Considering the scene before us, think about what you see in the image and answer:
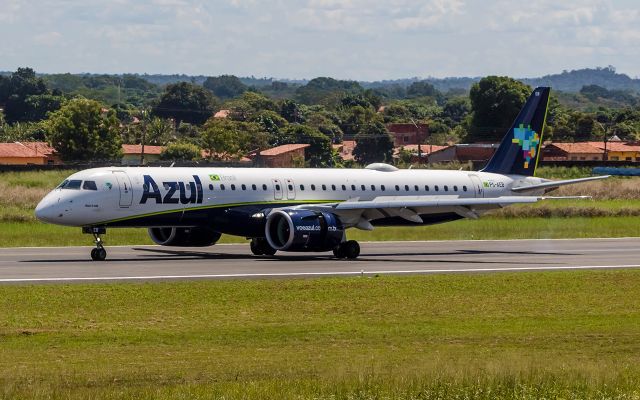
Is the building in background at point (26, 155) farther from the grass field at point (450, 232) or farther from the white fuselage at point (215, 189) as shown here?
the white fuselage at point (215, 189)

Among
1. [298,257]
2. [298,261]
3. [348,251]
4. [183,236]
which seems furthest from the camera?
[183,236]

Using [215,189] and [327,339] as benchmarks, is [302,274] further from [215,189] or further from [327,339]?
[327,339]

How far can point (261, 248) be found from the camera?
49.1 m

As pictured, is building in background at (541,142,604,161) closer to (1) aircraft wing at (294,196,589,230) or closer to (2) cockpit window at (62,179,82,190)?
(1) aircraft wing at (294,196,589,230)

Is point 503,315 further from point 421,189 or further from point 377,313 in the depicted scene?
point 421,189

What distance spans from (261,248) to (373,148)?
124 m

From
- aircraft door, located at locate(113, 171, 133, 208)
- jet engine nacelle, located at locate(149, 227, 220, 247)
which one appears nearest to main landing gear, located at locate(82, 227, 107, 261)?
aircraft door, located at locate(113, 171, 133, 208)

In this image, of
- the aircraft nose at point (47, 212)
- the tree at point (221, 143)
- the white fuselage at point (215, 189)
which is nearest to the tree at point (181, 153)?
the tree at point (221, 143)

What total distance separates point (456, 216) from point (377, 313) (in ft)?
75.2

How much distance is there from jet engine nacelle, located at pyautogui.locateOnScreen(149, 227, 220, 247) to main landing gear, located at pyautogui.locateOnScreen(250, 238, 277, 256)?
4.81 feet

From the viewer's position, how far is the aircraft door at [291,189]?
49.4 metres

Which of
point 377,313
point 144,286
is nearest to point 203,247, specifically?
point 144,286

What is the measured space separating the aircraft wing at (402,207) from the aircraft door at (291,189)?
23.3 inches

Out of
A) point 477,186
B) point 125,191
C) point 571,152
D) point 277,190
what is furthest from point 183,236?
point 571,152
